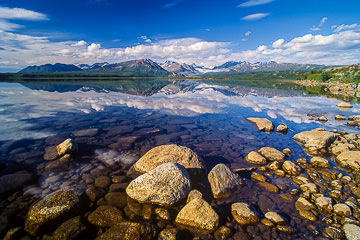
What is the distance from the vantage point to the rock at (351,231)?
6.21 m

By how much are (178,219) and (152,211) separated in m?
1.27

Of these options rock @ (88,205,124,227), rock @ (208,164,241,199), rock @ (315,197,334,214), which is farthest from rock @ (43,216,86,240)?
rock @ (315,197,334,214)

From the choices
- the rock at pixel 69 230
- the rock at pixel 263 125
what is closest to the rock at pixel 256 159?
the rock at pixel 263 125

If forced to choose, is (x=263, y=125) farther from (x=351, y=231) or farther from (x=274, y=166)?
(x=351, y=231)

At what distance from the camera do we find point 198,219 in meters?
6.81

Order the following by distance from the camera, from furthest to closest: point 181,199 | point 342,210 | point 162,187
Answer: point 181,199 → point 162,187 → point 342,210

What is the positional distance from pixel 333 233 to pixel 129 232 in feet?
24.9

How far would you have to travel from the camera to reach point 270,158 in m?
12.5

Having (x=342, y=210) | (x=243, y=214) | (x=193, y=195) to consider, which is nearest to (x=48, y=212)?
(x=193, y=195)

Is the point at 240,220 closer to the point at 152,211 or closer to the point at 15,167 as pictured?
the point at 152,211

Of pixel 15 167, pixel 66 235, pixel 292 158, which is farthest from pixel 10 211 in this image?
pixel 292 158

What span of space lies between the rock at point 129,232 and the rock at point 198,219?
127 centimetres

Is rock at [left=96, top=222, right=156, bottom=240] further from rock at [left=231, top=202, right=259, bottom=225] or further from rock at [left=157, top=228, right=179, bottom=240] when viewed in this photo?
rock at [left=231, top=202, right=259, bottom=225]

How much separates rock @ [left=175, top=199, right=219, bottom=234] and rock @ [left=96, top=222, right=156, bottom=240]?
4.17ft
